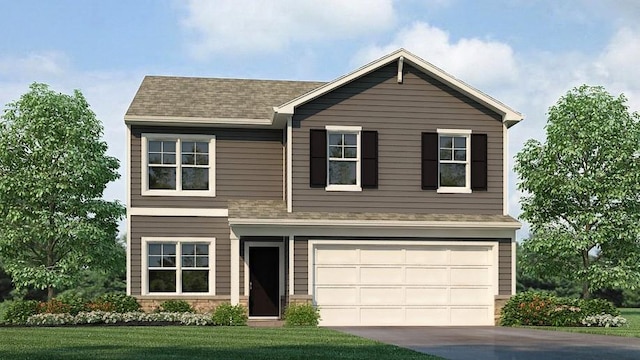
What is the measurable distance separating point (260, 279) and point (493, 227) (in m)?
6.90

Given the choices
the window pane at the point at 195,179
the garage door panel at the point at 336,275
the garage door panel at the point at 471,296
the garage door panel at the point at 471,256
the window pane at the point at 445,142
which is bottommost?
the garage door panel at the point at 471,296

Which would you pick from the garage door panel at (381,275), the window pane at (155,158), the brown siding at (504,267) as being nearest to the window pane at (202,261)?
the window pane at (155,158)

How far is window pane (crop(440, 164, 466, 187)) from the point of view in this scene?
28.1 metres

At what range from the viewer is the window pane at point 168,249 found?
28156 mm

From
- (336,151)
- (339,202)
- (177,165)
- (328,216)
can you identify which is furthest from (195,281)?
(336,151)

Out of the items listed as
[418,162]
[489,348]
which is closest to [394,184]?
[418,162]

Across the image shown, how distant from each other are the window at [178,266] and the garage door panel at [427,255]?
18.7 ft

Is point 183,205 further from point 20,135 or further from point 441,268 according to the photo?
point 441,268

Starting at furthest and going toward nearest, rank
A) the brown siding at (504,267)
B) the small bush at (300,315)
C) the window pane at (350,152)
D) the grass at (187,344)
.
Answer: the brown siding at (504,267) < the window pane at (350,152) < the small bush at (300,315) < the grass at (187,344)

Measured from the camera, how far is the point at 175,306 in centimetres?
2738

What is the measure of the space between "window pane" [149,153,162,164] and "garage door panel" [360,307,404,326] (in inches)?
286

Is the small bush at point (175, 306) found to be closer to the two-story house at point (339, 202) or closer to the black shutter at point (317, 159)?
the two-story house at point (339, 202)

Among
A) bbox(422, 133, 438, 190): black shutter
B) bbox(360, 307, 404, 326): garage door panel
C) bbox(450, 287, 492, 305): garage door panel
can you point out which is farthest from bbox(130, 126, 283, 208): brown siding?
bbox(450, 287, 492, 305): garage door panel

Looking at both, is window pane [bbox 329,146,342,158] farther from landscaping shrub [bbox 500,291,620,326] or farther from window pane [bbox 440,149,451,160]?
landscaping shrub [bbox 500,291,620,326]
